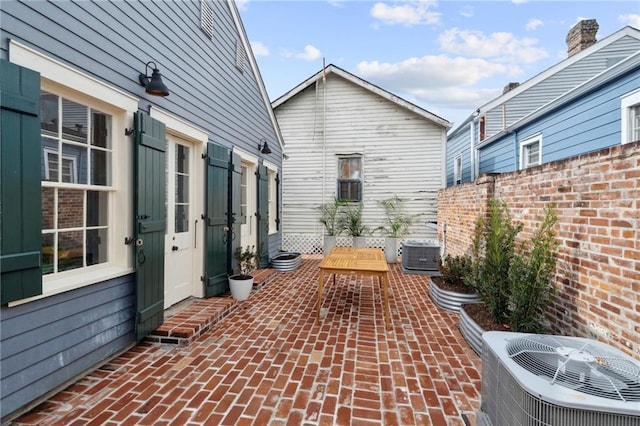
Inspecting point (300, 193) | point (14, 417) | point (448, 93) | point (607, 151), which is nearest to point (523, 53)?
point (300, 193)

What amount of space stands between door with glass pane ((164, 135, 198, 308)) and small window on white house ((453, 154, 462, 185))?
979 centimetres

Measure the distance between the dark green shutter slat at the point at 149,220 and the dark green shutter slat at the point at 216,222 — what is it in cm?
99

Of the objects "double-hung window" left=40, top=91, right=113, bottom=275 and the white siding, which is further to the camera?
the white siding

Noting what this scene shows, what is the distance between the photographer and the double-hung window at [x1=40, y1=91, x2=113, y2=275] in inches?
89.4

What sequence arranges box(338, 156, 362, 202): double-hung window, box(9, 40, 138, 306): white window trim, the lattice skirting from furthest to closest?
the lattice skirting → box(338, 156, 362, 202): double-hung window → box(9, 40, 138, 306): white window trim

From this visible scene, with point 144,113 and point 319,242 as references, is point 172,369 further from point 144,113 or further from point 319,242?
point 319,242

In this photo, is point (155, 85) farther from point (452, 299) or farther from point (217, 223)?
point (452, 299)

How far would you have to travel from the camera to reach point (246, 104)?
5793mm

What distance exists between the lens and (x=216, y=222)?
14.7ft

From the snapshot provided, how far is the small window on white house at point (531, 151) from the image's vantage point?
6.45 m

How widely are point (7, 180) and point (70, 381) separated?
5.27 feet

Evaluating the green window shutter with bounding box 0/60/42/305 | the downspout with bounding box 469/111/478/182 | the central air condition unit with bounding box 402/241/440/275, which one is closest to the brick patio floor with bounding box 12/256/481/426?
the green window shutter with bounding box 0/60/42/305

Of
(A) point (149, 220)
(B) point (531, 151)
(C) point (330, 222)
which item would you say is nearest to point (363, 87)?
(C) point (330, 222)

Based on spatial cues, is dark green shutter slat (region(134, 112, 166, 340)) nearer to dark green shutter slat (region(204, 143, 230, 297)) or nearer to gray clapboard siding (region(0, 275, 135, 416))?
gray clapboard siding (region(0, 275, 135, 416))
